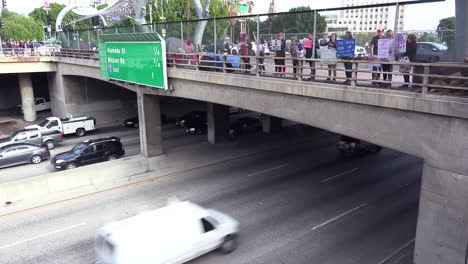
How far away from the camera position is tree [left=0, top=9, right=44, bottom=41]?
285ft

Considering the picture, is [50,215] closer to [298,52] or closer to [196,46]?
[196,46]

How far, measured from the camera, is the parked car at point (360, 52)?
11797 mm

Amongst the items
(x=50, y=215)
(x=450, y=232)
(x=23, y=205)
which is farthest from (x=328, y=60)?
(x=23, y=205)

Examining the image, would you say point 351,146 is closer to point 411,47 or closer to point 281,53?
point 281,53

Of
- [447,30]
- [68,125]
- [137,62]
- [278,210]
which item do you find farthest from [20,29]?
[447,30]

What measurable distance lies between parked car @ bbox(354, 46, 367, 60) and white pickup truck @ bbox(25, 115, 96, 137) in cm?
2580

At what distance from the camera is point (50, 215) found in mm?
15891

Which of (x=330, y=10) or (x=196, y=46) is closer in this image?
(x=330, y=10)

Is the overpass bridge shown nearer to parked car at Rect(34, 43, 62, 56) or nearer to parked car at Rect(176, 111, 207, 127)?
parked car at Rect(176, 111, 207, 127)

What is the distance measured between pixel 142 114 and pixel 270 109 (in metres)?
11.2

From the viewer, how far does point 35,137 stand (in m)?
27.6

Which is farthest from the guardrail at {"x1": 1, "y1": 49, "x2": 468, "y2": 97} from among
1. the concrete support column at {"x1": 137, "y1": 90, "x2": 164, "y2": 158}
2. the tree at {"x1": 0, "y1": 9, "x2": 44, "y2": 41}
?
the tree at {"x1": 0, "y1": 9, "x2": 44, "y2": 41}

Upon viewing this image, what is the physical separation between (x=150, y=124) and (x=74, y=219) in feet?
28.0

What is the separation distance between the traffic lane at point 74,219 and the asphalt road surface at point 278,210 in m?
0.04
